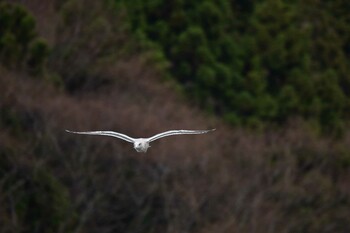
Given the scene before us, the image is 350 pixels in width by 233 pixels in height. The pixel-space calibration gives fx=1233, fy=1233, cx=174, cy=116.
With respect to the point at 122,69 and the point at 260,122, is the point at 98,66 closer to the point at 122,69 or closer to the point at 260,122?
the point at 122,69

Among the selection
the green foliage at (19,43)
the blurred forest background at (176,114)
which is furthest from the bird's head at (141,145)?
the green foliage at (19,43)

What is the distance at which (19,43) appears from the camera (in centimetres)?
2683

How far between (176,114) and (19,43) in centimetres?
407

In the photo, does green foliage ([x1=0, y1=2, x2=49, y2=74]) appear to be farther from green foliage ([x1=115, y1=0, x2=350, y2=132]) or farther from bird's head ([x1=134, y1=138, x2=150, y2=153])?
bird's head ([x1=134, y1=138, x2=150, y2=153])

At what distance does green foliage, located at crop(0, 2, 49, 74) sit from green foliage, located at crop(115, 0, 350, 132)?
506 cm

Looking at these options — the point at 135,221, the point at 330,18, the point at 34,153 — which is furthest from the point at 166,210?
the point at 330,18

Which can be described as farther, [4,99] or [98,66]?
[98,66]

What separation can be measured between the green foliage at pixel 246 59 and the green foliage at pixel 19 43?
5.06m

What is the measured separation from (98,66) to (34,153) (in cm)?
542

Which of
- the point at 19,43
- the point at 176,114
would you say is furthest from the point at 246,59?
the point at 19,43

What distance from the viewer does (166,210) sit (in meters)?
25.3

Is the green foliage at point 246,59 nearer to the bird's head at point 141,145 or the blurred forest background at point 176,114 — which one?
the blurred forest background at point 176,114

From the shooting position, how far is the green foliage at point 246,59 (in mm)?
31000

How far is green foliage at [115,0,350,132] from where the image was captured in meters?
31.0
